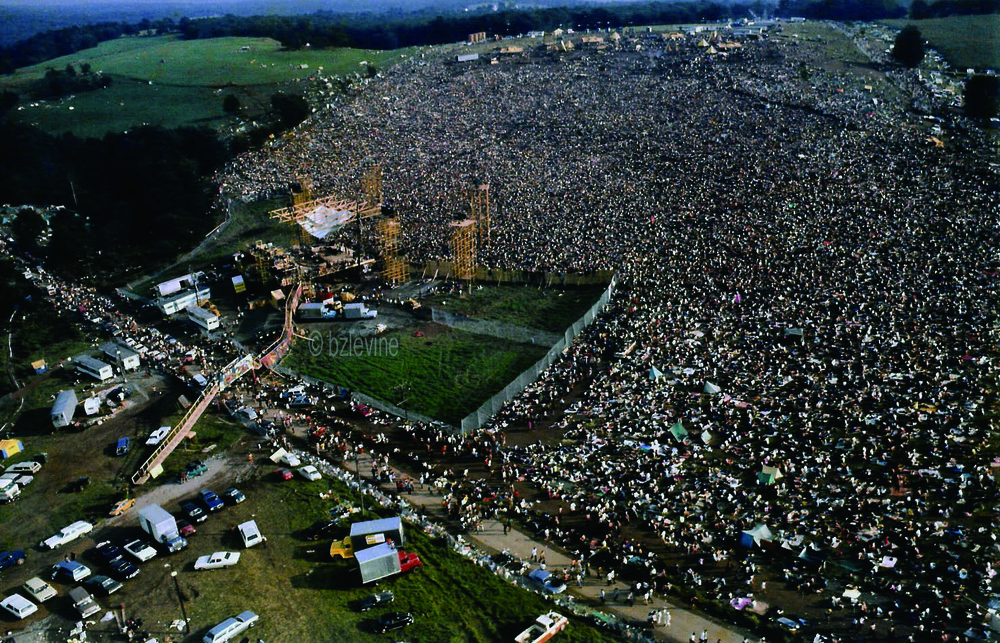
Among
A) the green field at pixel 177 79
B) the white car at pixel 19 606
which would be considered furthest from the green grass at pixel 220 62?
the white car at pixel 19 606

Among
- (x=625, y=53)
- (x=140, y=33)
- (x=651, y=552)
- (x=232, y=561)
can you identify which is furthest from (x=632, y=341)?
(x=140, y=33)

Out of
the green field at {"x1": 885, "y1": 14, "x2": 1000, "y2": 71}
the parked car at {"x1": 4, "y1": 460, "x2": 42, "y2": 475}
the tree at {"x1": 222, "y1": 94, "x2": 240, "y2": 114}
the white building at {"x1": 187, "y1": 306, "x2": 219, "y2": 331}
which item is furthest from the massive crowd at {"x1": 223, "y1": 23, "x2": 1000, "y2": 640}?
the green field at {"x1": 885, "y1": 14, "x2": 1000, "y2": 71}

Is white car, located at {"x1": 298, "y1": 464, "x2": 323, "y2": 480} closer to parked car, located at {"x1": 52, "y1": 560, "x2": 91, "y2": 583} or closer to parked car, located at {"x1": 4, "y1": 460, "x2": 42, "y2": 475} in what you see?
parked car, located at {"x1": 52, "y1": 560, "x2": 91, "y2": 583}

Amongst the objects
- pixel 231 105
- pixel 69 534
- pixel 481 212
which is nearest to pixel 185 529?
pixel 69 534

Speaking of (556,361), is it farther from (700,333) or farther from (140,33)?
(140,33)

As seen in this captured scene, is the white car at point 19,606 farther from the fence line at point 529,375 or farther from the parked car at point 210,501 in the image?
the fence line at point 529,375

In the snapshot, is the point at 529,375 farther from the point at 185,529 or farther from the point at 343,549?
the point at 185,529
